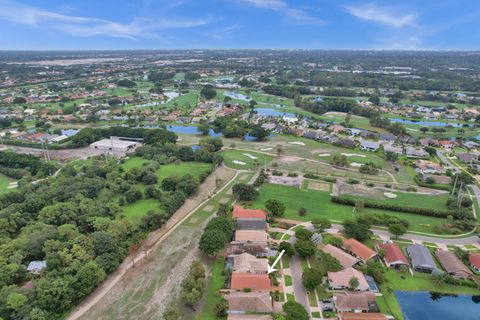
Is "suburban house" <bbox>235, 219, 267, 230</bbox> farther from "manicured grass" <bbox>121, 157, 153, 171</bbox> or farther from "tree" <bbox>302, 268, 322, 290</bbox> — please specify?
"manicured grass" <bbox>121, 157, 153, 171</bbox>

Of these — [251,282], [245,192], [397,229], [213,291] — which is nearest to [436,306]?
[397,229]

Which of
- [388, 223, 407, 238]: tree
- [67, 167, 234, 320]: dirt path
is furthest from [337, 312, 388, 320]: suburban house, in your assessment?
[67, 167, 234, 320]: dirt path

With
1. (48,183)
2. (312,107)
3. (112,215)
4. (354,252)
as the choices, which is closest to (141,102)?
(312,107)

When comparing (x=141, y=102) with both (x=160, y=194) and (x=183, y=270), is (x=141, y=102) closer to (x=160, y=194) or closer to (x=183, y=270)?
(x=160, y=194)

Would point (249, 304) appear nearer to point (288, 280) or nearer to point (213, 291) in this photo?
point (213, 291)

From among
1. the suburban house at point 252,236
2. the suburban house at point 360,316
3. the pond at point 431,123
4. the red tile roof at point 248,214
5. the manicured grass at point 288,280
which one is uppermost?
the pond at point 431,123

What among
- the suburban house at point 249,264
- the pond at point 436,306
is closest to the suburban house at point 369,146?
the pond at point 436,306

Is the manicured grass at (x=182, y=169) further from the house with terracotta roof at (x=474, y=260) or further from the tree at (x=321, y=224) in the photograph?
the house with terracotta roof at (x=474, y=260)
